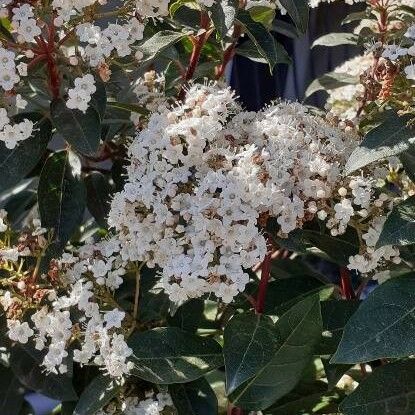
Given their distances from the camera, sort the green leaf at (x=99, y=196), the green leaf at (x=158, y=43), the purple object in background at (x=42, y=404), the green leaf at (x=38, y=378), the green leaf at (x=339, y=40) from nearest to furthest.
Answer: the green leaf at (x=158, y=43) < the green leaf at (x=38, y=378) < the green leaf at (x=99, y=196) < the green leaf at (x=339, y=40) < the purple object in background at (x=42, y=404)

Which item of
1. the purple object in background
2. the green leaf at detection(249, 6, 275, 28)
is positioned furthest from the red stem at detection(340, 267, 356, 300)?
Answer: the purple object in background

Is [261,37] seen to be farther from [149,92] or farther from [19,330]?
[19,330]

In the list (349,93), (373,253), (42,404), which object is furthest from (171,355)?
(42,404)

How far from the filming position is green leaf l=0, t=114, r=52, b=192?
120cm

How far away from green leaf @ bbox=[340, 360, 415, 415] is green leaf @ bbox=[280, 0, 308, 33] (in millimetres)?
515

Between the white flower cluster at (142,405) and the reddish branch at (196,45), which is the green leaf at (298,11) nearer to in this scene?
the reddish branch at (196,45)

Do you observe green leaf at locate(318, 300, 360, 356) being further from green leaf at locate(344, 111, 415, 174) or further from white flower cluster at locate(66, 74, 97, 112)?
white flower cluster at locate(66, 74, 97, 112)

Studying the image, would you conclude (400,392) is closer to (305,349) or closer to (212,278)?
(305,349)

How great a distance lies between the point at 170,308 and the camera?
1.28m

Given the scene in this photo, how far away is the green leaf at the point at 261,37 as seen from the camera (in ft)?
3.74

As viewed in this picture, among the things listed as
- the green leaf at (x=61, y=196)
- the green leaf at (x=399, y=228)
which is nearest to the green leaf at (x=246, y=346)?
the green leaf at (x=399, y=228)

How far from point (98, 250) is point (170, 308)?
7.2 inches

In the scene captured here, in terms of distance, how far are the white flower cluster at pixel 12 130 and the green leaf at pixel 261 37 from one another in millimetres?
357

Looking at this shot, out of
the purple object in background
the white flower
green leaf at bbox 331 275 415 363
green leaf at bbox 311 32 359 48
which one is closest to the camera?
green leaf at bbox 331 275 415 363
